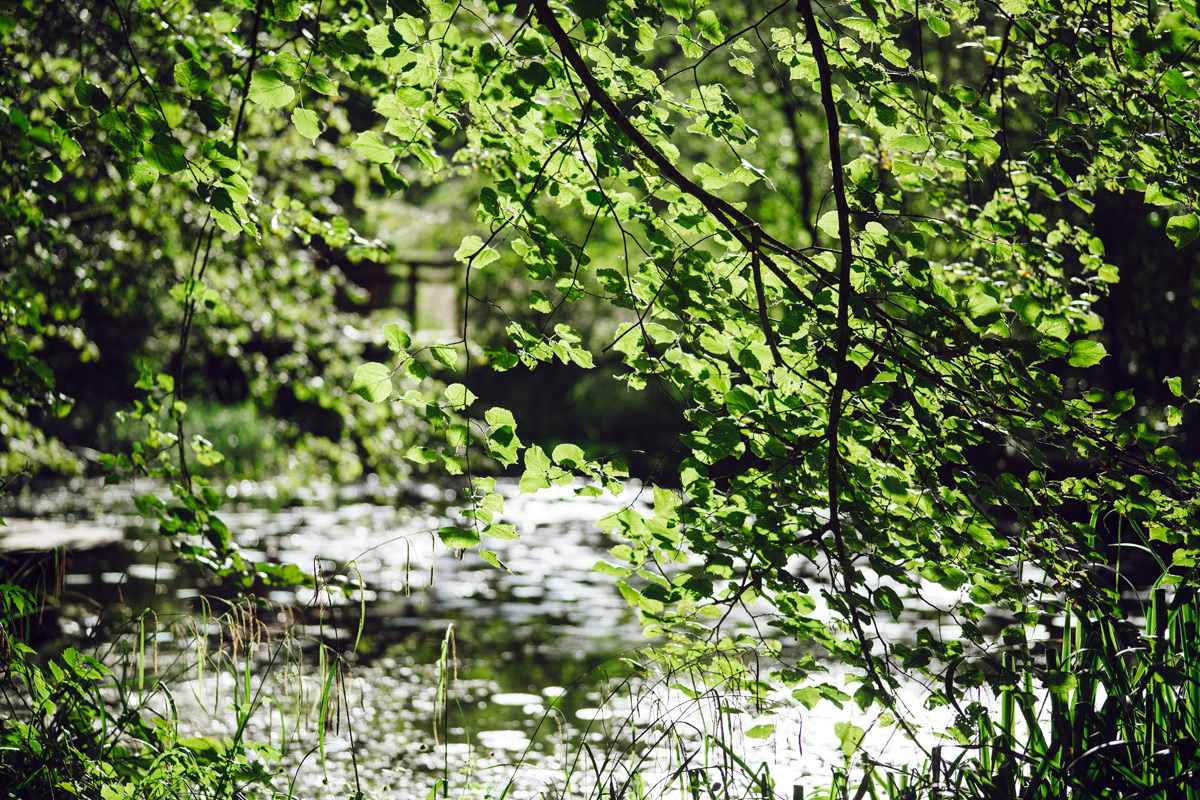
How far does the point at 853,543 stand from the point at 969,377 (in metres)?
0.44

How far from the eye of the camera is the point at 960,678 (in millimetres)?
2201

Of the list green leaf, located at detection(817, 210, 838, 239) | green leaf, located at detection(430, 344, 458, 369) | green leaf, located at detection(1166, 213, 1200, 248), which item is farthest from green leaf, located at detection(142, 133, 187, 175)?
green leaf, located at detection(1166, 213, 1200, 248)

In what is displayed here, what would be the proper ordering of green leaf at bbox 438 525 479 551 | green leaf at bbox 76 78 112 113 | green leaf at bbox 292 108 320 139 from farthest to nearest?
1. green leaf at bbox 292 108 320 139
2. green leaf at bbox 438 525 479 551
3. green leaf at bbox 76 78 112 113

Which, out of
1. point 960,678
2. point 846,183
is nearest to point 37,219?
point 846,183

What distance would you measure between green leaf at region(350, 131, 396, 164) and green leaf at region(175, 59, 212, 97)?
30cm

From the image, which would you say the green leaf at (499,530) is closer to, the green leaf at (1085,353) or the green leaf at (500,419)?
the green leaf at (500,419)

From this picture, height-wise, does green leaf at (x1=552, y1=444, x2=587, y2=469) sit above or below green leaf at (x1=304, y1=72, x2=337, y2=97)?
below

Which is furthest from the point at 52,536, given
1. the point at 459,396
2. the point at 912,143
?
the point at 912,143

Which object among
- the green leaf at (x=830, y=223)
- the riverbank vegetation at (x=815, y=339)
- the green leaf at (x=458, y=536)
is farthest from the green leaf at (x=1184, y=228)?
the green leaf at (x=458, y=536)

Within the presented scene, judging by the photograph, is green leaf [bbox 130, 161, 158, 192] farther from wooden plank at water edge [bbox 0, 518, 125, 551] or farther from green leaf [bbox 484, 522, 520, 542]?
wooden plank at water edge [bbox 0, 518, 125, 551]

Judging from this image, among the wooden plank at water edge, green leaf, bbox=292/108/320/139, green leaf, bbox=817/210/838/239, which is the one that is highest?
green leaf, bbox=292/108/320/139

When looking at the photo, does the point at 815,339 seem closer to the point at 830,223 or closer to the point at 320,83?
the point at 830,223

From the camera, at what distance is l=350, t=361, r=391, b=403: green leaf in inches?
75.9

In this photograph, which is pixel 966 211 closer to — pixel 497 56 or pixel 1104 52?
pixel 1104 52
